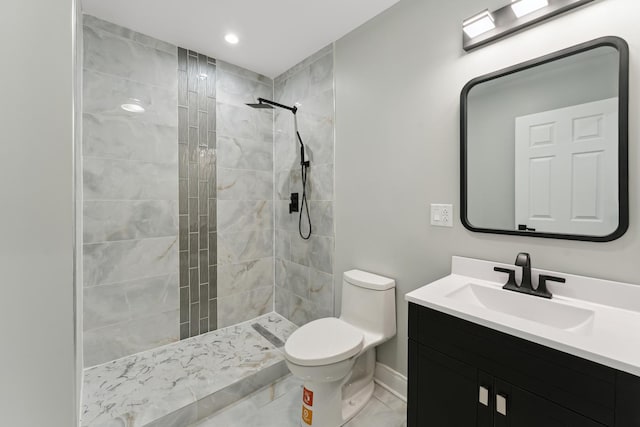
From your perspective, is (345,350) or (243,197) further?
(243,197)

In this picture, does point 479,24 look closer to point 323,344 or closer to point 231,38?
point 231,38

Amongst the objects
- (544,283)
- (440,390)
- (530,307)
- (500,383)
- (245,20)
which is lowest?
(440,390)

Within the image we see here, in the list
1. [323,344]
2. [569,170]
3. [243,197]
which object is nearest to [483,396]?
[323,344]

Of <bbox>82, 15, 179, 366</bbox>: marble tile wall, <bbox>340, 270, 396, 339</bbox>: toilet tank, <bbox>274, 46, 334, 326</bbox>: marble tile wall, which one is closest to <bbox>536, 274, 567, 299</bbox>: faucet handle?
<bbox>340, 270, 396, 339</bbox>: toilet tank

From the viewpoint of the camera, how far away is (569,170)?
1.12 meters

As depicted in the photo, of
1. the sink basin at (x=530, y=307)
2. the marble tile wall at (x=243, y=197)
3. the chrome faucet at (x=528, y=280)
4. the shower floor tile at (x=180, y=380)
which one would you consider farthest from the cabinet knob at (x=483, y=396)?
the marble tile wall at (x=243, y=197)

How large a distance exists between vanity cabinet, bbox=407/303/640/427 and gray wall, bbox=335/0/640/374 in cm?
48

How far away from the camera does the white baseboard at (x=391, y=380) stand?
164 centimetres

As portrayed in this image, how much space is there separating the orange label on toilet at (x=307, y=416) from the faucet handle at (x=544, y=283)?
1.25 meters

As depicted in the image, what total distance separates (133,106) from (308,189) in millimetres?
1441

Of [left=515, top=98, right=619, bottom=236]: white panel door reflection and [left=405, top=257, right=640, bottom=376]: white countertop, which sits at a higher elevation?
[left=515, top=98, right=619, bottom=236]: white panel door reflection

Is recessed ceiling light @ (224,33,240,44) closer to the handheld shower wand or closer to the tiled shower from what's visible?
the tiled shower

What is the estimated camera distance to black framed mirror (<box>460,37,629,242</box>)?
3.32 ft

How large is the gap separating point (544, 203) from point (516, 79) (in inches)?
23.4
